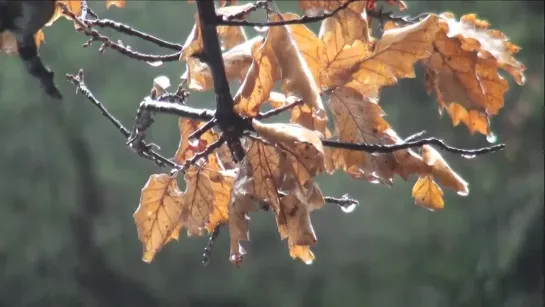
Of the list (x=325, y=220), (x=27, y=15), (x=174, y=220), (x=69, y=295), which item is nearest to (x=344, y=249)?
(x=325, y=220)

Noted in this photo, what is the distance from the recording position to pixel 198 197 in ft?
0.99

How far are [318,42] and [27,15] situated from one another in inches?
4.9

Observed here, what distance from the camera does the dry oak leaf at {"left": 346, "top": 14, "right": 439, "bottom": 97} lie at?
26 centimetres

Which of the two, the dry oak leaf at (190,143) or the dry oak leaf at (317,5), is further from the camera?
the dry oak leaf at (190,143)

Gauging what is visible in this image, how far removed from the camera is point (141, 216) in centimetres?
31

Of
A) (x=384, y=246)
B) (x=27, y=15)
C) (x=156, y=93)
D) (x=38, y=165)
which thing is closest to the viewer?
(x=27, y=15)

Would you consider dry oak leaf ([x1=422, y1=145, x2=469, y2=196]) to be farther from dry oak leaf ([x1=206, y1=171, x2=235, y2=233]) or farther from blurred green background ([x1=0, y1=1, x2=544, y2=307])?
blurred green background ([x1=0, y1=1, x2=544, y2=307])

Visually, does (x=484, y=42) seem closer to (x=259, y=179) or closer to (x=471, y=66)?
(x=471, y=66)

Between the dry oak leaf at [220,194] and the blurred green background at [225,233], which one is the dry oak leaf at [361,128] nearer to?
the dry oak leaf at [220,194]

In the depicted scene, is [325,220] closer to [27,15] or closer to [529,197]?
[529,197]

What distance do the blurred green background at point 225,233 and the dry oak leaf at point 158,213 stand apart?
22.3 inches

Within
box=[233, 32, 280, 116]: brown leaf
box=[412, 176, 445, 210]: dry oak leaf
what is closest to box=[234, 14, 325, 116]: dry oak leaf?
box=[233, 32, 280, 116]: brown leaf

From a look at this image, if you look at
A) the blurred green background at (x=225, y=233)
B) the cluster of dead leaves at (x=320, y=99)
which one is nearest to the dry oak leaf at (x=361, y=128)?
the cluster of dead leaves at (x=320, y=99)

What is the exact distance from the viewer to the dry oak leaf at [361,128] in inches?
10.4
